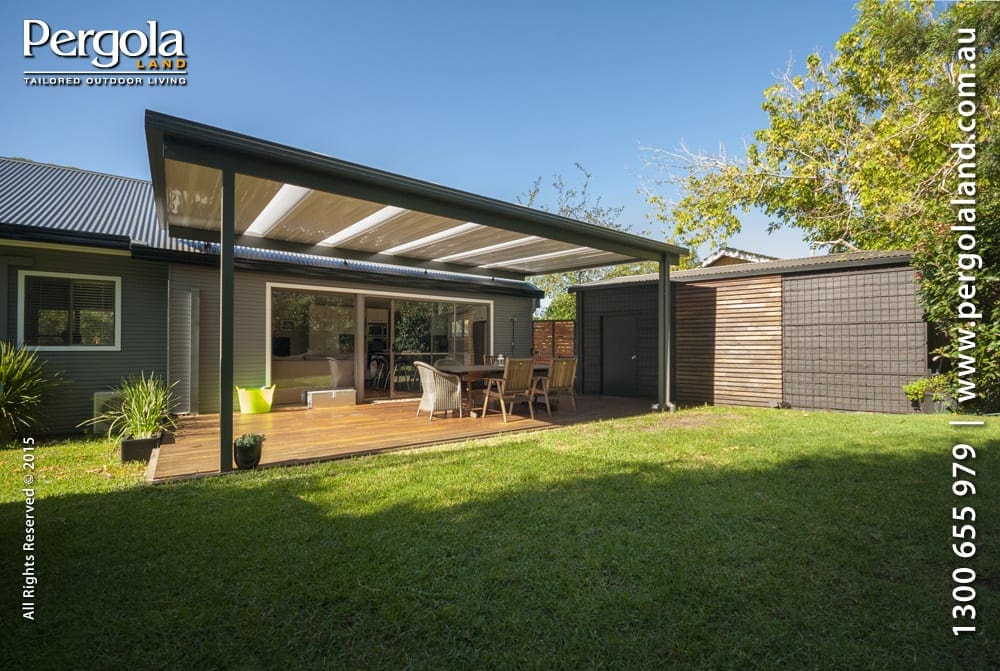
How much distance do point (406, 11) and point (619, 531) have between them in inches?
404

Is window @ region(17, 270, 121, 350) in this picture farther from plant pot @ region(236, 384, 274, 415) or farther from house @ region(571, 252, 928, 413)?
house @ region(571, 252, 928, 413)

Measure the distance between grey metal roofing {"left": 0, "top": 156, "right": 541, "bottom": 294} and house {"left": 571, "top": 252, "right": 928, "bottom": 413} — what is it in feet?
14.4

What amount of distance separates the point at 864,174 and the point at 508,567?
14289 millimetres

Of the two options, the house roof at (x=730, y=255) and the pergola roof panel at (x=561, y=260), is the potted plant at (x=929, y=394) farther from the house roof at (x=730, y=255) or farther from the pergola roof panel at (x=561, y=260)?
the house roof at (x=730, y=255)

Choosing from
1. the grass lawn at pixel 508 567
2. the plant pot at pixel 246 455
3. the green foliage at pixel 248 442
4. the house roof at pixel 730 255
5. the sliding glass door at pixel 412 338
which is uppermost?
the house roof at pixel 730 255

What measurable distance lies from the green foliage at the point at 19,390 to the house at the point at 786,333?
396 inches

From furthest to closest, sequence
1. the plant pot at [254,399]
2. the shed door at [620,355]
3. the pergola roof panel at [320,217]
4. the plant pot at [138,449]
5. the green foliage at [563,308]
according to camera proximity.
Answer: the green foliage at [563,308] < the shed door at [620,355] < the plant pot at [254,399] < the pergola roof panel at [320,217] < the plant pot at [138,449]

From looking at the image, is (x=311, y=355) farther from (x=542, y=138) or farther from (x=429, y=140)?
(x=542, y=138)

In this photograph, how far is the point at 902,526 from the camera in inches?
122

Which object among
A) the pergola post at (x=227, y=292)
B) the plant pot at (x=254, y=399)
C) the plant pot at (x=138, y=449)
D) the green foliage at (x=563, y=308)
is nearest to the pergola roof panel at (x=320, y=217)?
the pergola post at (x=227, y=292)

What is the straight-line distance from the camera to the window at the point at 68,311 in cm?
693

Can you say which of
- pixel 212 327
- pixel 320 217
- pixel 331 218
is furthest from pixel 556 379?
pixel 212 327

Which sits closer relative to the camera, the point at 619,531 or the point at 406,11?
the point at 619,531

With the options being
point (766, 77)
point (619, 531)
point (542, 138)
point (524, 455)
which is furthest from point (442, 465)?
point (542, 138)
